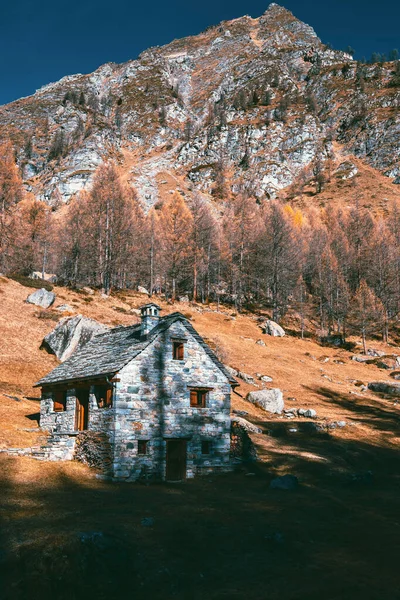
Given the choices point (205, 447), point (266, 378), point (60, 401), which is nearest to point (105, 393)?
point (60, 401)

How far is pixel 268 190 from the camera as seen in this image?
152m

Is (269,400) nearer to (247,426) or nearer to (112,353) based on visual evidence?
(247,426)

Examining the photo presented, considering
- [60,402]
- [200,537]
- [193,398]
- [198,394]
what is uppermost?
[198,394]

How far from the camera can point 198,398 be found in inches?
1030

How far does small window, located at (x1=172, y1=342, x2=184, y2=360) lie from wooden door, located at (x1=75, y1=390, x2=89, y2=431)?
5.81 metres

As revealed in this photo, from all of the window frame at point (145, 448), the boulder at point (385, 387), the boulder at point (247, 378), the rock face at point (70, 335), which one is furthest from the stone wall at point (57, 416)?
the boulder at point (385, 387)

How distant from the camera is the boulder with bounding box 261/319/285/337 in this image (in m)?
61.6

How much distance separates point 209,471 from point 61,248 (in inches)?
2388

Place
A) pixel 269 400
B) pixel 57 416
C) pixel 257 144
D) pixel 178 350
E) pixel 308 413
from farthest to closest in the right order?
pixel 257 144 → pixel 269 400 → pixel 308 413 → pixel 57 416 → pixel 178 350

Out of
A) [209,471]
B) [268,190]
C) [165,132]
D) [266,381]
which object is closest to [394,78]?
[268,190]

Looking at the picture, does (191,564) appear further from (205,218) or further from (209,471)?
(205,218)

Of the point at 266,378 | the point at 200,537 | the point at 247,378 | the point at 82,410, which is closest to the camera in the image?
the point at 200,537

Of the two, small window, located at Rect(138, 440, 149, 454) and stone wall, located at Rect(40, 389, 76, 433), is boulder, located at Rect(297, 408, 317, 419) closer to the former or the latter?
small window, located at Rect(138, 440, 149, 454)

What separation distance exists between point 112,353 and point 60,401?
16.6ft
